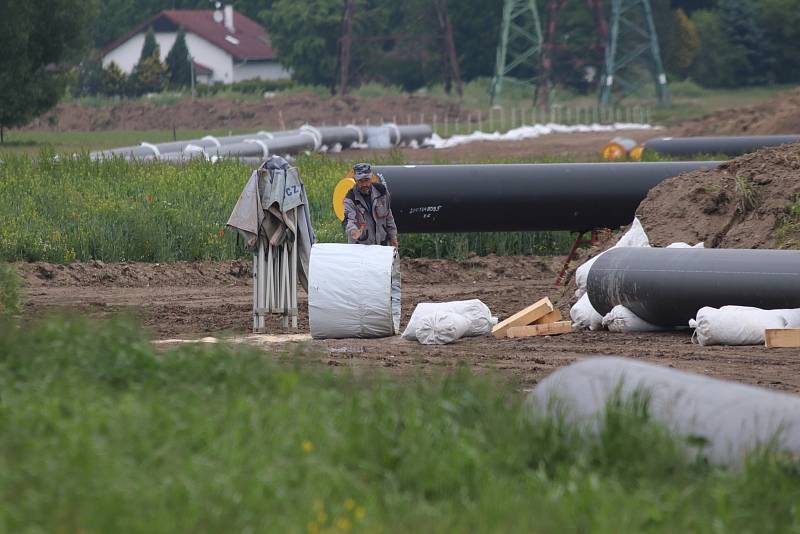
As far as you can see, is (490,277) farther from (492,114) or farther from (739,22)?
(739,22)

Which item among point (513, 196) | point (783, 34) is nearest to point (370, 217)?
point (513, 196)

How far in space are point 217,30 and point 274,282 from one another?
84.9 m

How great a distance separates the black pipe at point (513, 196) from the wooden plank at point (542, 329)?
4.50 m

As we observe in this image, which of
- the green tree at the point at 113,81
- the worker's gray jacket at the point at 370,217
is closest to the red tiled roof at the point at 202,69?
the green tree at the point at 113,81

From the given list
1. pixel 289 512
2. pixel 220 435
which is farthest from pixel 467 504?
pixel 220 435

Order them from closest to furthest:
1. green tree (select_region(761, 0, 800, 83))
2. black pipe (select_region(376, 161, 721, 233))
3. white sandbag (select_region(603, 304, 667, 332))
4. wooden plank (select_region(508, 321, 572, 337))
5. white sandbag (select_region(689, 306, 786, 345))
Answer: white sandbag (select_region(689, 306, 786, 345)) < wooden plank (select_region(508, 321, 572, 337)) < white sandbag (select_region(603, 304, 667, 332)) < black pipe (select_region(376, 161, 721, 233)) < green tree (select_region(761, 0, 800, 83))

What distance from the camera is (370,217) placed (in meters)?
14.6

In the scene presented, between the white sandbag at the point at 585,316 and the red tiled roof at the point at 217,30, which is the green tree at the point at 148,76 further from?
the white sandbag at the point at 585,316

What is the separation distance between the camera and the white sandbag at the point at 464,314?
1314cm

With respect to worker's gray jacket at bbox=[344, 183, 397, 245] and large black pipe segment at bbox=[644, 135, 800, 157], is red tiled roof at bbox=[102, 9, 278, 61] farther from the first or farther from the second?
worker's gray jacket at bbox=[344, 183, 397, 245]

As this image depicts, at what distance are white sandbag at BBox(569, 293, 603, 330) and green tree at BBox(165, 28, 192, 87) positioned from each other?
248ft

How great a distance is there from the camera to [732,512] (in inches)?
250

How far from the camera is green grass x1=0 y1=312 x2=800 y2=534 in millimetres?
5828

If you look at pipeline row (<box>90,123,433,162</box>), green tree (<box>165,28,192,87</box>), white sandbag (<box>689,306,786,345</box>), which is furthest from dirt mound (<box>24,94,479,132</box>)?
white sandbag (<box>689,306,786,345</box>)
